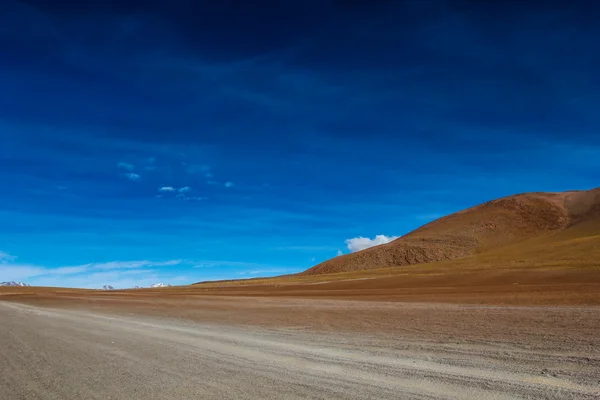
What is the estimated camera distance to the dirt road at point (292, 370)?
805cm

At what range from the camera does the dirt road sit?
8055 millimetres

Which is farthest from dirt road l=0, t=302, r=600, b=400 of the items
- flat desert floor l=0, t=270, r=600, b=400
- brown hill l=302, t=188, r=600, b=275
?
brown hill l=302, t=188, r=600, b=275

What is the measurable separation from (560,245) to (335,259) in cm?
8776

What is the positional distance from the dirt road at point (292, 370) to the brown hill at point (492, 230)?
131 metres

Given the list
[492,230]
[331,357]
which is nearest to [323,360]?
[331,357]

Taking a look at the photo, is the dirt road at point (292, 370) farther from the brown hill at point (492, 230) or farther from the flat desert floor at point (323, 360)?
the brown hill at point (492, 230)

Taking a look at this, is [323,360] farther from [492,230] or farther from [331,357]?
[492,230]

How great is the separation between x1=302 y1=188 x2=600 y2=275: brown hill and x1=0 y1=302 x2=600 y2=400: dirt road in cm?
13138

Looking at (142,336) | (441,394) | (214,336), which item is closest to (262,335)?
(214,336)

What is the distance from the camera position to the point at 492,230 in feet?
548

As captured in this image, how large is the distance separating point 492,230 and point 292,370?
171 meters

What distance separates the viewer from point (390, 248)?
6216 inches

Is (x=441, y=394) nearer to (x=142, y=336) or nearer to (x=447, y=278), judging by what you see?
(x=142, y=336)

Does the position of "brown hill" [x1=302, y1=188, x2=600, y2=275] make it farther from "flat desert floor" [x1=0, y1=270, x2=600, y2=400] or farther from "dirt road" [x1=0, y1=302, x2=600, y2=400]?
"dirt road" [x1=0, y1=302, x2=600, y2=400]
